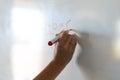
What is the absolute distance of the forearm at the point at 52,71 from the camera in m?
0.62

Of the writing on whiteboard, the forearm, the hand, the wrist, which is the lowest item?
the forearm

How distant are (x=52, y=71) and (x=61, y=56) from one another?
0.18 feet

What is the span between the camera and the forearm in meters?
0.62

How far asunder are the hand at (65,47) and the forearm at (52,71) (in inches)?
0.6

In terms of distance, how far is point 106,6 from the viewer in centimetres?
53

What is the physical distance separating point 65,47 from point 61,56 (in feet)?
0.10

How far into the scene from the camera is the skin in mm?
594

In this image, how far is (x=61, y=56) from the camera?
1.99 feet

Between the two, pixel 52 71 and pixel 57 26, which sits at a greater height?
pixel 57 26

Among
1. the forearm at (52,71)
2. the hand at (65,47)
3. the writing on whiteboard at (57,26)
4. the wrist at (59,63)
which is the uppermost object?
the writing on whiteboard at (57,26)

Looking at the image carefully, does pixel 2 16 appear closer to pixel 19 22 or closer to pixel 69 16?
pixel 19 22

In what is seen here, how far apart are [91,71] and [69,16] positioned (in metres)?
0.16

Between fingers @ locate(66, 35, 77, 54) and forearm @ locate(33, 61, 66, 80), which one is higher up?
fingers @ locate(66, 35, 77, 54)

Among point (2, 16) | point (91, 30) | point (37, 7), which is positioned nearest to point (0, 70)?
point (2, 16)
